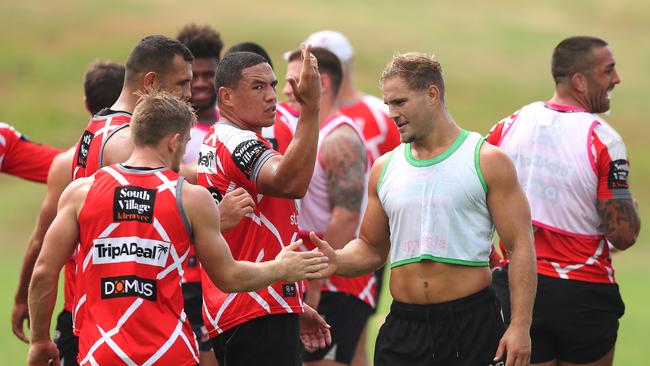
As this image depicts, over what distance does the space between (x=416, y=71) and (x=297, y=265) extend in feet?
4.76

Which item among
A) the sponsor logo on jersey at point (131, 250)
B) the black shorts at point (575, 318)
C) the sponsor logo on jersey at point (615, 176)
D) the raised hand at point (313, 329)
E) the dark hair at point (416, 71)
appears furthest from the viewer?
the black shorts at point (575, 318)

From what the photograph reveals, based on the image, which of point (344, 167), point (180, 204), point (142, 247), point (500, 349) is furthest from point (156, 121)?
point (344, 167)

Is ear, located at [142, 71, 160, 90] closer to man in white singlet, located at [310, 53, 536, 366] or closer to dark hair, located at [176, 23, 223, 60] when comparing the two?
man in white singlet, located at [310, 53, 536, 366]

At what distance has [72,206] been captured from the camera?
6406 mm

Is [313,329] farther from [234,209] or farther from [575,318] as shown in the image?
[575,318]

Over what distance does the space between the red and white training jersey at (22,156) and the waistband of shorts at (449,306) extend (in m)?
3.82

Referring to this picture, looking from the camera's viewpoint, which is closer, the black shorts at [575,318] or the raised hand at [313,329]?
the raised hand at [313,329]

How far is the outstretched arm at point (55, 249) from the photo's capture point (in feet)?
21.0

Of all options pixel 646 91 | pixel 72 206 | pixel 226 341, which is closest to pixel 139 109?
pixel 72 206

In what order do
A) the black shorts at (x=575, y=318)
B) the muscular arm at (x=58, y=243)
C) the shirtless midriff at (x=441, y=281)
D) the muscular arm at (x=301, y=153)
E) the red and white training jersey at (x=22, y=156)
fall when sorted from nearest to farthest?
the muscular arm at (x=58, y=243)
the muscular arm at (x=301, y=153)
the shirtless midriff at (x=441, y=281)
the black shorts at (x=575, y=318)
the red and white training jersey at (x=22, y=156)

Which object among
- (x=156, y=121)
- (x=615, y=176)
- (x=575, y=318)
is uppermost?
(x=156, y=121)

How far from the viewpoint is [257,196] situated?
7.32 meters

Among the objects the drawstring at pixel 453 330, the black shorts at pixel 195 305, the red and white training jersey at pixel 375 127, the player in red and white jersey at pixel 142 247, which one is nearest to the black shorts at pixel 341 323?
the black shorts at pixel 195 305

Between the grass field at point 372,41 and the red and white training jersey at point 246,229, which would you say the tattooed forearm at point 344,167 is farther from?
the grass field at point 372,41
